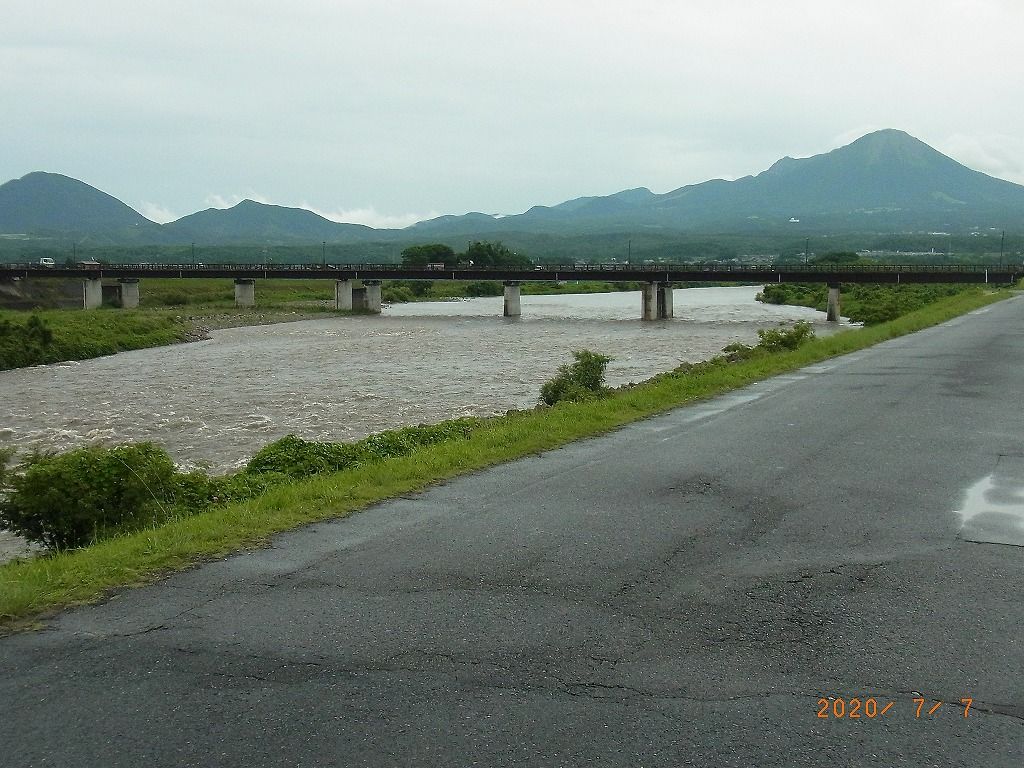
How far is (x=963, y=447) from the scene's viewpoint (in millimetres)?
14695

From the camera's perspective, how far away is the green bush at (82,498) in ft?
36.8

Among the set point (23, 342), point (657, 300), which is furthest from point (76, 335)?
point (657, 300)

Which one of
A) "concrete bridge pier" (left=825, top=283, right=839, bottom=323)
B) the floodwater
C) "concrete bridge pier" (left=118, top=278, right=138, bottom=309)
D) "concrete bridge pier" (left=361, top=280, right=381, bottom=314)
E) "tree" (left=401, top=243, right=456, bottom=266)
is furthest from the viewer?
"tree" (left=401, top=243, right=456, bottom=266)

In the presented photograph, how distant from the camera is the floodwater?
28.0 m

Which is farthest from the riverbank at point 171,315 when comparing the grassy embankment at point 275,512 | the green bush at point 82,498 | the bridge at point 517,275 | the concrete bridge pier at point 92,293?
the green bush at point 82,498

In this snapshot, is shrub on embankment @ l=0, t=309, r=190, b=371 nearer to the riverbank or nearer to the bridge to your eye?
the riverbank

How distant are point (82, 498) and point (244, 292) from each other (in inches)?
3992

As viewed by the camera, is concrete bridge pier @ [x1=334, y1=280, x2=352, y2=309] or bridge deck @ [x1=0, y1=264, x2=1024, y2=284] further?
concrete bridge pier @ [x1=334, y1=280, x2=352, y2=309]

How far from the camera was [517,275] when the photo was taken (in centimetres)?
10562

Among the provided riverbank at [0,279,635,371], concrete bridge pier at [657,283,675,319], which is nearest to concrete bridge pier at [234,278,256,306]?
riverbank at [0,279,635,371]

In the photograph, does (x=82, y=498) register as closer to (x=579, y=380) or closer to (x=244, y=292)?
(x=579, y=380)

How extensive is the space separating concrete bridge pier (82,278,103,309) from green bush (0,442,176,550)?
3901 inches

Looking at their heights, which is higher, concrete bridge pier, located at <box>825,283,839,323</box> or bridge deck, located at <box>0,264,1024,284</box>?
bridge deck, located at <box>0,264,1024,284</box>

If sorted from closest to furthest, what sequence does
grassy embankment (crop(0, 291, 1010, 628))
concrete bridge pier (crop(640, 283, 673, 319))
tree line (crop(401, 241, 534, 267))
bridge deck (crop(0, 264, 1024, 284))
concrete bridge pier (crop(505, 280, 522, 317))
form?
grassy embankment (crop(0, 291, 1010, 628)) → bridge deck (crop(0, 264, 1024, 284)) → concrete bridge pier (crop(640, 283, 673, 319)) → concrete bridge pier (crop(505, 280, 522, 317)) → tree line (crop(401, 241, 534, 267))
